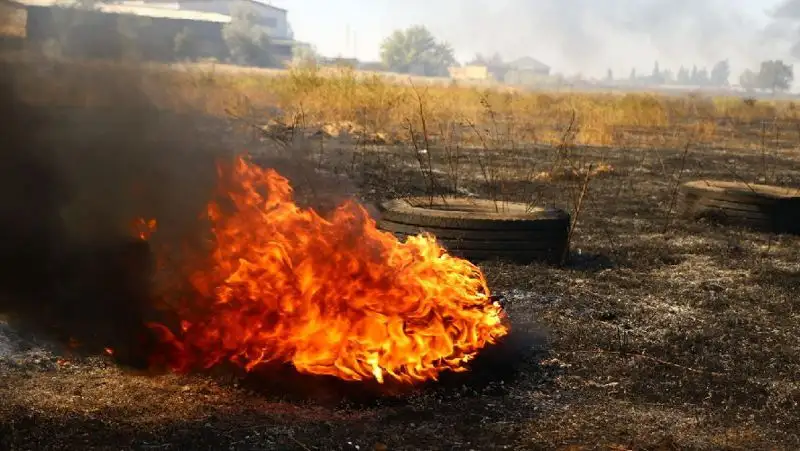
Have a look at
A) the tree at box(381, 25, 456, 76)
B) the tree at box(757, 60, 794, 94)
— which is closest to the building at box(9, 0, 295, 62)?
the tree at box(381, 25, 456, 76)

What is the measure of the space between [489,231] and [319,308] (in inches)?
126

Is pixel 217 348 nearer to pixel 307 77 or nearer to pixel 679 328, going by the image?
pixel 679 328

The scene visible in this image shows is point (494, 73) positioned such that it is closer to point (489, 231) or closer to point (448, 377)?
point (489, 231)

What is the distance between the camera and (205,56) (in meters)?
6.44

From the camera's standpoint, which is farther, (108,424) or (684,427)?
(684,427)

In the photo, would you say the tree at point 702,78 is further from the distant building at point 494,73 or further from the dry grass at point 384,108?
the dry grass at point 384,108

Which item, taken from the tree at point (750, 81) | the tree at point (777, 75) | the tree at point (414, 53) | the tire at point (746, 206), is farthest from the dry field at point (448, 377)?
the tree at point (750, 81)

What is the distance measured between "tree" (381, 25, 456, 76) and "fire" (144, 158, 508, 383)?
335ft

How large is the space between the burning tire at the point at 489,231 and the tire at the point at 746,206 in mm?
3682

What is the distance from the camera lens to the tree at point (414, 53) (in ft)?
348

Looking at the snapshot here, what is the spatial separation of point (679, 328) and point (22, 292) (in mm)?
4798

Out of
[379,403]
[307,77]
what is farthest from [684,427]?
[307,77]

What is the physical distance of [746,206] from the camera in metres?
9.95

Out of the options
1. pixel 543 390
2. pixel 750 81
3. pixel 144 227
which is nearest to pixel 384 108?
pixel 144 227
